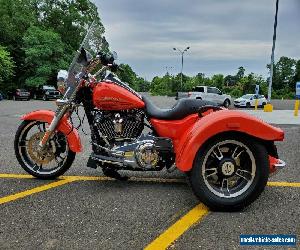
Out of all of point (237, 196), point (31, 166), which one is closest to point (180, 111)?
point (237, 196)

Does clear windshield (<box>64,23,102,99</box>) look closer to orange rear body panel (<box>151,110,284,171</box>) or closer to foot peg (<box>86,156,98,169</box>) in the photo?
foot peg (<box>86,156,98,169</box>)

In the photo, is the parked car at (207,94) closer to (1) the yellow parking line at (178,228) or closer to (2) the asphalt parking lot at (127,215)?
(2) the asphalt parking lot at (127,215)

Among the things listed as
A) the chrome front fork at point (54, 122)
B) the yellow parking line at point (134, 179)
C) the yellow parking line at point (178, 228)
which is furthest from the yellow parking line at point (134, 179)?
the yellow parking line at point (178, 228)

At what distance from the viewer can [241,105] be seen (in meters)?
32.0

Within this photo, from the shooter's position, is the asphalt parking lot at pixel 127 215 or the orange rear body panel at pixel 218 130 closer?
the asphalt parking lot at pixel 127 215

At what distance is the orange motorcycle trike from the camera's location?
403 centimetres

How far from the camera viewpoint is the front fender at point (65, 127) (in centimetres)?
494

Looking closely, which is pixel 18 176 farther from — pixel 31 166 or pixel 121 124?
pixel 121 124

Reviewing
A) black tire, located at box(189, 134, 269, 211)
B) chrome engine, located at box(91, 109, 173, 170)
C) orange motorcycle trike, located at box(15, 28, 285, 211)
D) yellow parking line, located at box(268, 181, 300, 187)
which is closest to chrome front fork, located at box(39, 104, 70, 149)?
orange motorcycle trike, located at box(15, 28, 285, 211)

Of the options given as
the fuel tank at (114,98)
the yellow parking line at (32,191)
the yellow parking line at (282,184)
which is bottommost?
the yellow parking line at (32,191)

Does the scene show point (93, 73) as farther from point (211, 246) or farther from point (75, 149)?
point (211, 246)

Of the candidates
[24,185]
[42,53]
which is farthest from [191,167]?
[42,53]

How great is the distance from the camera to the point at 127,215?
3883 mm

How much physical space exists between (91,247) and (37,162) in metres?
2.38
